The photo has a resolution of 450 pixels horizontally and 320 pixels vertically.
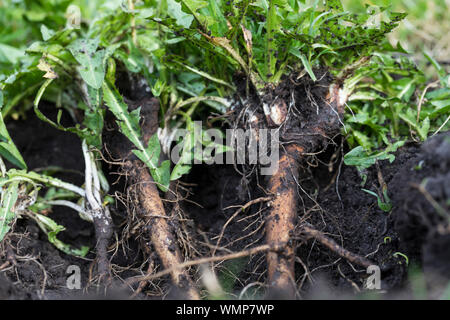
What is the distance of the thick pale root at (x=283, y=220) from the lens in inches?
55.9

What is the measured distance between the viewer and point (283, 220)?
5.19 ft

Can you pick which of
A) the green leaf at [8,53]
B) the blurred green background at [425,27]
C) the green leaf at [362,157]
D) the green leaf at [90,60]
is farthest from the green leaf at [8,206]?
the blurred green background at [425,27]

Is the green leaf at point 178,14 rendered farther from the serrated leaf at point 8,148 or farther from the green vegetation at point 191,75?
the serrated leaf at point 8,148

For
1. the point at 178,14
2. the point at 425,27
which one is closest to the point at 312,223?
the point at 178,14

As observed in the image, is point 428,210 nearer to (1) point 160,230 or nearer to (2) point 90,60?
(1) point 160,230

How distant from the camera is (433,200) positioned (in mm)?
1148

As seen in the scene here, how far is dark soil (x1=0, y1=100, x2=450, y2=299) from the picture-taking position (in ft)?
4.08

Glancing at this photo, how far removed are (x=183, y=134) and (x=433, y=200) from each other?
114 centimetres

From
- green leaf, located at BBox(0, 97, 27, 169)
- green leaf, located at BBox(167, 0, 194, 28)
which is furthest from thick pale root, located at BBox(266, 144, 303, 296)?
green leaf, located at BBox(0, 97, 27, 169)

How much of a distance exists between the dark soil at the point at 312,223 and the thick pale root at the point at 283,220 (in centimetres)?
5

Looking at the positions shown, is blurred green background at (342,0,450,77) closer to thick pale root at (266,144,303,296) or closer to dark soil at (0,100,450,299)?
dark soil at (0,100,450,299)

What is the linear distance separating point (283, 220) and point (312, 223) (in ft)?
0.56

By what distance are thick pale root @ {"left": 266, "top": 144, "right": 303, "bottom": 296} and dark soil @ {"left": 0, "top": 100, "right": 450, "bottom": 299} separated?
5 cm

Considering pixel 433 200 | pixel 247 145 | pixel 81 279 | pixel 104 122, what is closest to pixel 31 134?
pixel 104 122
